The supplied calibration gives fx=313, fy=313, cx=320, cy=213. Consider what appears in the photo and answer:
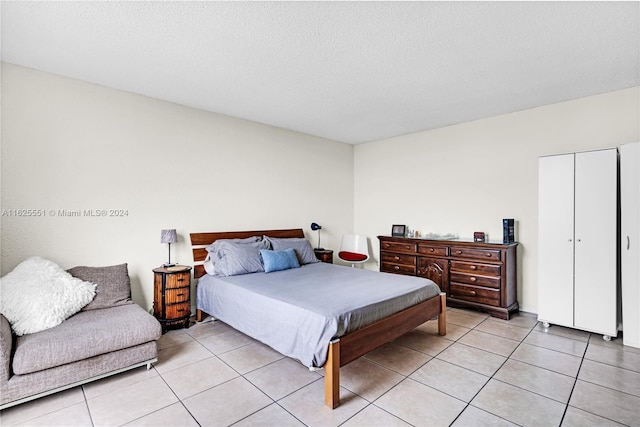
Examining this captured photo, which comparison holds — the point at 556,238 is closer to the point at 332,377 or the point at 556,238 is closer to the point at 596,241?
the point at 596,241

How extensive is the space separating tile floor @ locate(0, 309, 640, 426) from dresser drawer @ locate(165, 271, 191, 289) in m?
0.56

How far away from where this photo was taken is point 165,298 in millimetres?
3422

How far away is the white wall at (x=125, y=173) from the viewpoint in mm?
2977

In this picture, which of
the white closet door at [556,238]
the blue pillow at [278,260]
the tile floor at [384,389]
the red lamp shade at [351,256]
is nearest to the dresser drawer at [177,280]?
the tile floor at [384,389]

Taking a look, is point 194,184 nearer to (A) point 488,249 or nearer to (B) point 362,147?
(B) point 362,147

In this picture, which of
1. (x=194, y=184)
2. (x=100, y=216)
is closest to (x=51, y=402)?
(x=100, y=216)

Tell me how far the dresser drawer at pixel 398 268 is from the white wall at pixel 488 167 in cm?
76

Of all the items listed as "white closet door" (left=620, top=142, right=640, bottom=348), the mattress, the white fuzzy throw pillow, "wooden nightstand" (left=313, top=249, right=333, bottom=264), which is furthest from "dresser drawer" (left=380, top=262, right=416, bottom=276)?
the white fuzzy throw pillow

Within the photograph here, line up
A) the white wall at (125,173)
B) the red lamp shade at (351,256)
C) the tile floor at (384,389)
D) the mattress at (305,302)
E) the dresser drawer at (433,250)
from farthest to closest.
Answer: the red lamp shade at (351,256) → the dresser drawer at (433,250) → the white wall at (125,173) → the mattress at (305,302) → the tile floor at (384,389)

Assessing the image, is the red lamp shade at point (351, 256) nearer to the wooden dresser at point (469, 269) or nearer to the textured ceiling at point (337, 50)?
the wooden dresser at point (469, 269)

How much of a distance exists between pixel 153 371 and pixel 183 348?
17.5 inches

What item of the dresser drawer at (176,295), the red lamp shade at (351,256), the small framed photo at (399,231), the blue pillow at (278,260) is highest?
the small framed photo at (399,231)

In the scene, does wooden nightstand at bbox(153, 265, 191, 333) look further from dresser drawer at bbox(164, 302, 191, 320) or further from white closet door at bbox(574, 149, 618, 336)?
white closet door at bbox(574, 149, 618, 336)

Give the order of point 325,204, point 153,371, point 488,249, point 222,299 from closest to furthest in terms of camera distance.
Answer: point 153,371, point 222,299, point 488,249, point 325,204
